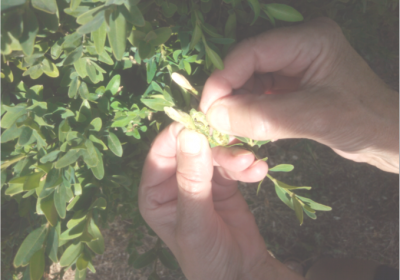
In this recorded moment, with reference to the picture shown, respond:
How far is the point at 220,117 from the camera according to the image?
113 cm

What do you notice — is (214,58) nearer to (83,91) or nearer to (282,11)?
(282,11)

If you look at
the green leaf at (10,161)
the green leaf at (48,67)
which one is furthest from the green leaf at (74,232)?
the green leaf at (48,67)

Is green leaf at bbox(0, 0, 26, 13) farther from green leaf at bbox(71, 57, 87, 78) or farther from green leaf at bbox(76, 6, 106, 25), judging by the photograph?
green leaf at bbox(71, 57, 87, 78)

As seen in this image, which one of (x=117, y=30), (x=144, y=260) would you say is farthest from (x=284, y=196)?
(x=117, y=30)

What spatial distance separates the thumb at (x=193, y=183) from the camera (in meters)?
1.19

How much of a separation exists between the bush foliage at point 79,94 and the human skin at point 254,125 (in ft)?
0.38

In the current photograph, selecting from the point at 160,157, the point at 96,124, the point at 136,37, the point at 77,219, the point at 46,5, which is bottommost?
the point at 160,157

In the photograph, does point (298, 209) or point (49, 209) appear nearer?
point (49, 209)

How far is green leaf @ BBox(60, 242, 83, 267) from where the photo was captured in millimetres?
925

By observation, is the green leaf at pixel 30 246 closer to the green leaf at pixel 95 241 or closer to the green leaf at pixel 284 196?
the green leaf at pixel 95 241

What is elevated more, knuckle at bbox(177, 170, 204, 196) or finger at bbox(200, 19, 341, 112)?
finger at bbox(200, 19, 341, 112)

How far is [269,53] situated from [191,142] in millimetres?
510

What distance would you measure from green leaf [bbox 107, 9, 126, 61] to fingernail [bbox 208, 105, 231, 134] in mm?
523

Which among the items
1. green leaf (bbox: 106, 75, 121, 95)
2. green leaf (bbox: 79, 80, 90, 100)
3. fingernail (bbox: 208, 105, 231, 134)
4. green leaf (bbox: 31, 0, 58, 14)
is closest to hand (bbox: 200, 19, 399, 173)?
fingernail (bbox: 208, 105, 231, 134)
